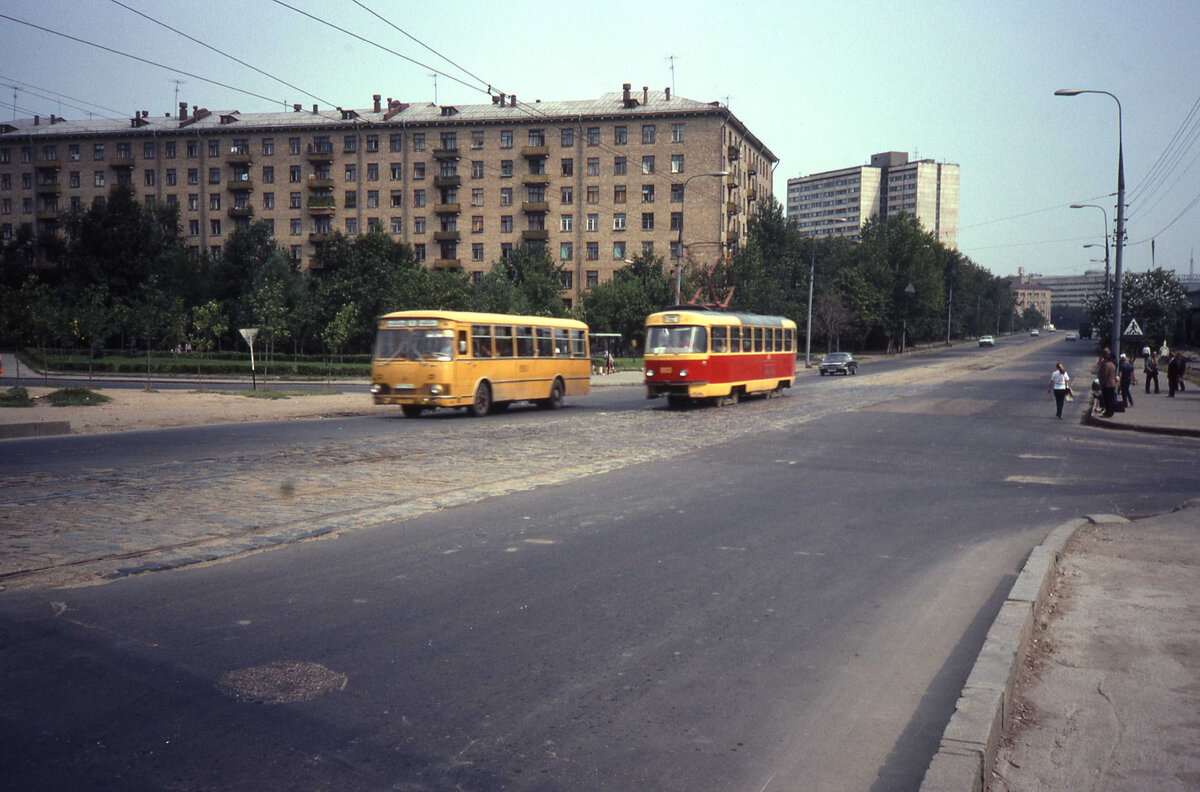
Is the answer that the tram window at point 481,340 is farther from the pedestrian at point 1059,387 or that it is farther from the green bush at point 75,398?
the pedestrian at point 1059,387

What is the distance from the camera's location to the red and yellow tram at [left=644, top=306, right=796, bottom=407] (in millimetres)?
26139

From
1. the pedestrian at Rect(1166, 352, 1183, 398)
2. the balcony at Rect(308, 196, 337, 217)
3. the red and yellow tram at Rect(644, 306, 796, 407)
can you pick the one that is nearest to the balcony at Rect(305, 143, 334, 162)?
the balcony at Rect(308, 196, 337, 217)

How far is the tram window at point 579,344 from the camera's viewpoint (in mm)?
28719

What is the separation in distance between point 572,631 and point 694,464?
824 cm

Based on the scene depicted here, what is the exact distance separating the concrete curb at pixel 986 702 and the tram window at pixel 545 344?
21.0 meters

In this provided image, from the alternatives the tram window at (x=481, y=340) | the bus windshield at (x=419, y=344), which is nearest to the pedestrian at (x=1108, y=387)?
the tram window at (x=481, y=340)

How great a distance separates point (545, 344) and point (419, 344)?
5.21m

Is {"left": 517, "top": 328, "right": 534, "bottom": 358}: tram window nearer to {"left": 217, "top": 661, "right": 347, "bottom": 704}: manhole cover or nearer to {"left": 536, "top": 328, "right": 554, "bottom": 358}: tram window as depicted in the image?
{"left": 536, "top": 328, "right": 554, "bottom": 358}: tram window

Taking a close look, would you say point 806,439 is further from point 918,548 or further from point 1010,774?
point 1010,774

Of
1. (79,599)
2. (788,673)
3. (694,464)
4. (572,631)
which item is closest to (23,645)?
(79,599)

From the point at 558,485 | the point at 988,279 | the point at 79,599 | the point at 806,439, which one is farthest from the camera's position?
the point at 988,279

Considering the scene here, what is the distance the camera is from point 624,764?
12.1 feet

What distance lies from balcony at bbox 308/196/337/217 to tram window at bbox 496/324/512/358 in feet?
219

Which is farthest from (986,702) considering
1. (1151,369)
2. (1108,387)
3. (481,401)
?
(1151,369)
